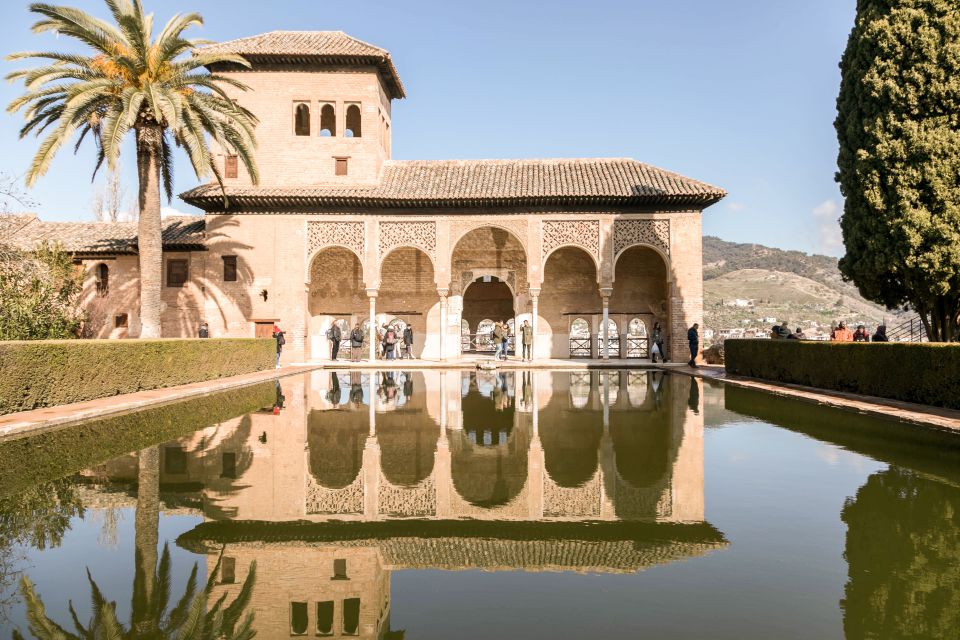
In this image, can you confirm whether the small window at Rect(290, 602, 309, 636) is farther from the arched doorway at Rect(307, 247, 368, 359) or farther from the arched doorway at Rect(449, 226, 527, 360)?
the arched doorway at Rect(307, 247, 368, 359)

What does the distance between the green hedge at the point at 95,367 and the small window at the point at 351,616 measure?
26.0ft

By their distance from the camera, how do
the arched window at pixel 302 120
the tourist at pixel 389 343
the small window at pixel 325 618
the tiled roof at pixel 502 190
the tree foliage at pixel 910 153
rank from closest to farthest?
the small window at pixel 325 618, the tree foliage at pixel 910 153, the tiled roof at pixel 502 190, the arched window at pixel 302 120, the tourist at pixel 389 343

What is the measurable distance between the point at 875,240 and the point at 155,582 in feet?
46.5

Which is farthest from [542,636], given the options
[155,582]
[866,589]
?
[155,582]

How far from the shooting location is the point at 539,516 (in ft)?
15.0

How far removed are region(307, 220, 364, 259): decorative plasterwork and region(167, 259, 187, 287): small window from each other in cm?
445

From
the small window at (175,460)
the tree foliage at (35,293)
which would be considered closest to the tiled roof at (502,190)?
the tree foliage at (35,293)

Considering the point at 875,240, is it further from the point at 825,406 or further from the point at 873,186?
the point at 825,406

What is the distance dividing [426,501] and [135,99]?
13758mm

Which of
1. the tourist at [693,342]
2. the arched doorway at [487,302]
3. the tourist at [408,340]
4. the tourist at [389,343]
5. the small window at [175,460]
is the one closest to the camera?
the small window at [175,460]

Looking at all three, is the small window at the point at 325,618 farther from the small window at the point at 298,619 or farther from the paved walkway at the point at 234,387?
the paved walkway at the point at 234,387

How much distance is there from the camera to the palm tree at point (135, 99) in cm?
1485

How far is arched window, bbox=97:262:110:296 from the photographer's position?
2380 centimetres

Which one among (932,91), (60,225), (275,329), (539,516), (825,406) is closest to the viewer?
(539,516)
